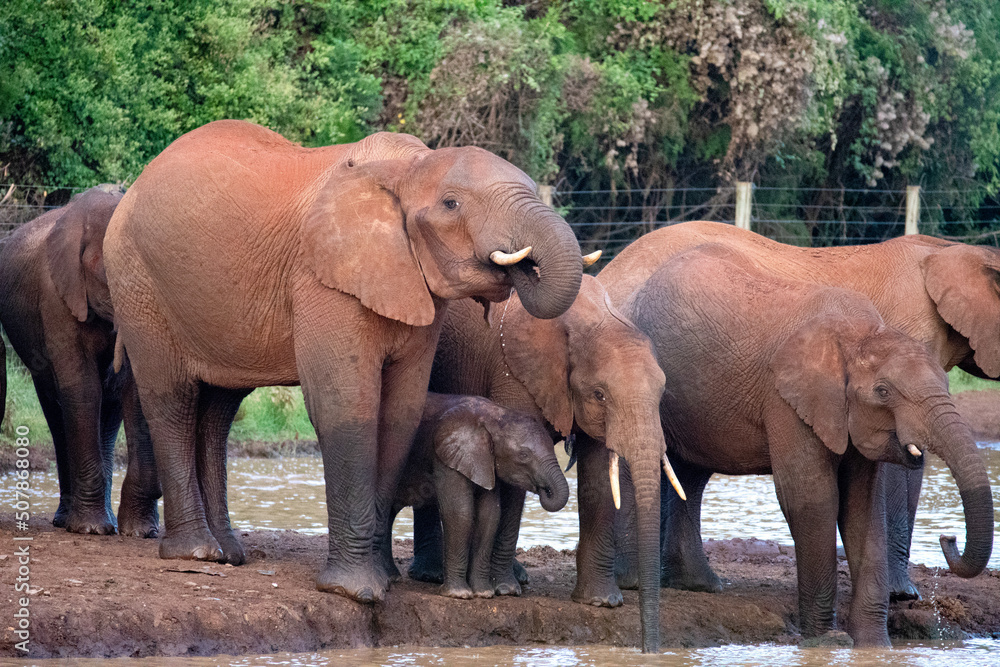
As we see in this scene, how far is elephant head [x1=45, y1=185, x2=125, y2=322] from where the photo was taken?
8797 mm

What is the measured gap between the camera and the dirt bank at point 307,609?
6.37 meters

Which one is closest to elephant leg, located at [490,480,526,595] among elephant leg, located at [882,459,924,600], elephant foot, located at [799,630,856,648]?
elephant foot, located at [799,630,856,648]

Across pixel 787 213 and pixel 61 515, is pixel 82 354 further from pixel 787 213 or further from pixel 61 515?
pixel 787 213

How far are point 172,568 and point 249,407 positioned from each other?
268 inches

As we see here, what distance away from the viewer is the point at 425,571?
7961mm

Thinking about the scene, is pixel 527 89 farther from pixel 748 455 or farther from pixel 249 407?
pixel 748 455

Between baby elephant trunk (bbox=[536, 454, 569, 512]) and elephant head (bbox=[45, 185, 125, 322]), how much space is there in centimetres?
298

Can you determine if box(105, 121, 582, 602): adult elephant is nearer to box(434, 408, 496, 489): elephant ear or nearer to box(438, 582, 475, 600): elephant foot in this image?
box(434, 408, 496, 489): elephant ear

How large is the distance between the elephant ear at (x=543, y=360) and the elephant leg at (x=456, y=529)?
571mm

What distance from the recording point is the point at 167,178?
307 inches

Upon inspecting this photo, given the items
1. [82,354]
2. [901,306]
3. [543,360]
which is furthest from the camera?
[82,354]

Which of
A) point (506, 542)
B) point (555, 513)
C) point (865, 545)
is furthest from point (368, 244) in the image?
point (555, 513)

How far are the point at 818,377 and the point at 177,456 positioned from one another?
3.35 meters

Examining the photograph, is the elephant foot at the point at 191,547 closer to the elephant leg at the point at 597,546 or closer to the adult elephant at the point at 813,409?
the elephant leg at the point at 597,546
